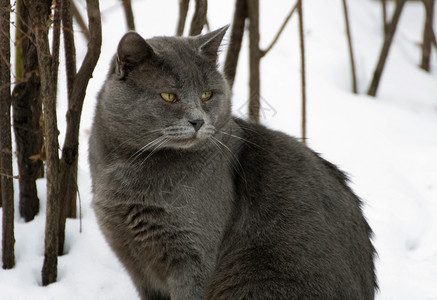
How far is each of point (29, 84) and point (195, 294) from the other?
1283 mm

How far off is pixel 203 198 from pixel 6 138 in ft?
3.03

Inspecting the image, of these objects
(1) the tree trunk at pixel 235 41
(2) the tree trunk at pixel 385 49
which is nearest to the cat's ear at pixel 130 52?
(1) the tree trunk at pixel 235 41

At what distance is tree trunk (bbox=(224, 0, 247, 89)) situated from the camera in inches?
141

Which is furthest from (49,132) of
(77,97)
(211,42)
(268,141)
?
(268,141)

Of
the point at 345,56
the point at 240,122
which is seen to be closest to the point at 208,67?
the point at 240,122

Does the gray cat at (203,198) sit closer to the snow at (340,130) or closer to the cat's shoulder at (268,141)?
the cat's shoulder at (268,141)

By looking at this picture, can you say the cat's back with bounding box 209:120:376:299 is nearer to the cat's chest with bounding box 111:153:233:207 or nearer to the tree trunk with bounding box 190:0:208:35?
the cat's chest with bounding box 111:153:233:207

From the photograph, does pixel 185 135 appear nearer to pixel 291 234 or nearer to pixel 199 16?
pixel 291 234

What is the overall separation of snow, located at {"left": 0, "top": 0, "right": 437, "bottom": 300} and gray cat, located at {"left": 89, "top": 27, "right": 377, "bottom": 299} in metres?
0.51

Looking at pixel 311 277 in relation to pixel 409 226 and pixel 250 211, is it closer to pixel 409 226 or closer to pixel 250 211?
pixel 250 211

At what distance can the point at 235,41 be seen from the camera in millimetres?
3586

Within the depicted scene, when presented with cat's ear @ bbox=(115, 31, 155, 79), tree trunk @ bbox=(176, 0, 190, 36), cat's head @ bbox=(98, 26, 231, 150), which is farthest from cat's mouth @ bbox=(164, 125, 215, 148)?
tree trunk @ bbox=(176, 0, 190, 36)

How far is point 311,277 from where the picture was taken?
232cm

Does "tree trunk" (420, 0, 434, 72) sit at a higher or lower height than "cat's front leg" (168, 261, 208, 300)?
higher
